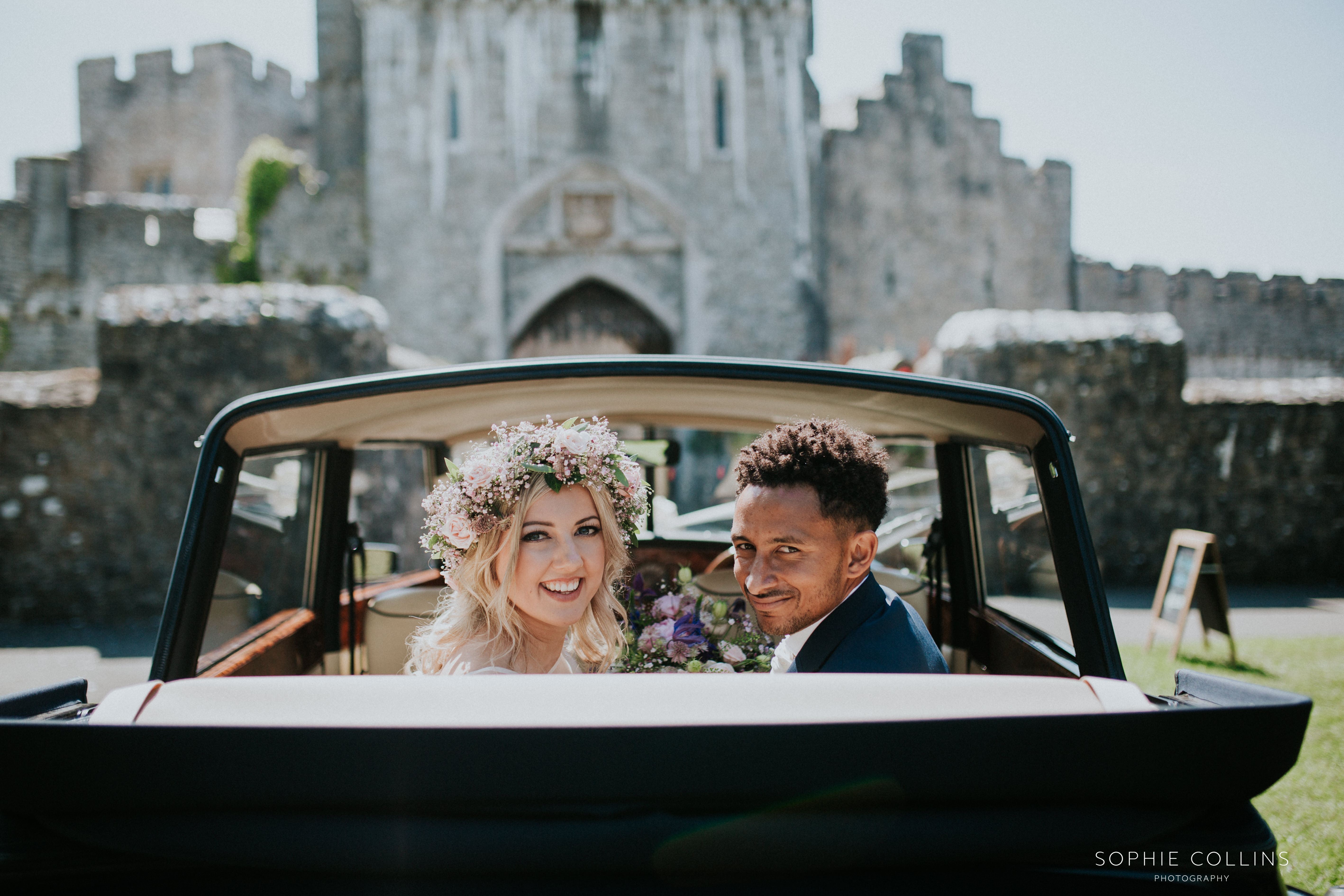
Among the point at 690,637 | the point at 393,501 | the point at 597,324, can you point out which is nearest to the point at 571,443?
the point at 690,637

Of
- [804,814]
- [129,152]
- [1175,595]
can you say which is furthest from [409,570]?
[129,152]

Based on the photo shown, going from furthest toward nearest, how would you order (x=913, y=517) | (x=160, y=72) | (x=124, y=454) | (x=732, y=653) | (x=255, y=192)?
(x=160, y=72) → (x=255, y=192) → (x=124, y=454) → (x=913, y=517) → (x=732, y=653)

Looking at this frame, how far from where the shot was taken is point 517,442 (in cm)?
190

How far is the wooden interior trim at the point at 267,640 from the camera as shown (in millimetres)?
2262

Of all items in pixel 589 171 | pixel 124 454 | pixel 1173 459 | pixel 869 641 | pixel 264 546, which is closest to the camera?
pixel 869 641

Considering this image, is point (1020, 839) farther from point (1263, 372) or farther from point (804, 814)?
point (1263, 372)

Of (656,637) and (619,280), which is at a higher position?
(619,280)

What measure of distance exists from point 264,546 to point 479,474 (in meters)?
1.49

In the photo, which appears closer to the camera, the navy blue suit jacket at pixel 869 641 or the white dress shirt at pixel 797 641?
the navy blue suit jacket at pixel 869 641

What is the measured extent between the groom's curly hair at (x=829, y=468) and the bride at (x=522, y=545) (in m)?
0.44

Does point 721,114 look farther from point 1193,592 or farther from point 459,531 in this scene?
point 459,531

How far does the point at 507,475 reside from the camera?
1854 mm

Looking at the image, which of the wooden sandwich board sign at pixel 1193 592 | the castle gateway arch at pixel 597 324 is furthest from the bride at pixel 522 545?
the castle gateway arch at pixel 597 324

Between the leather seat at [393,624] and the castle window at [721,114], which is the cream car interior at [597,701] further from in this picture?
the castle window at [721,114]
